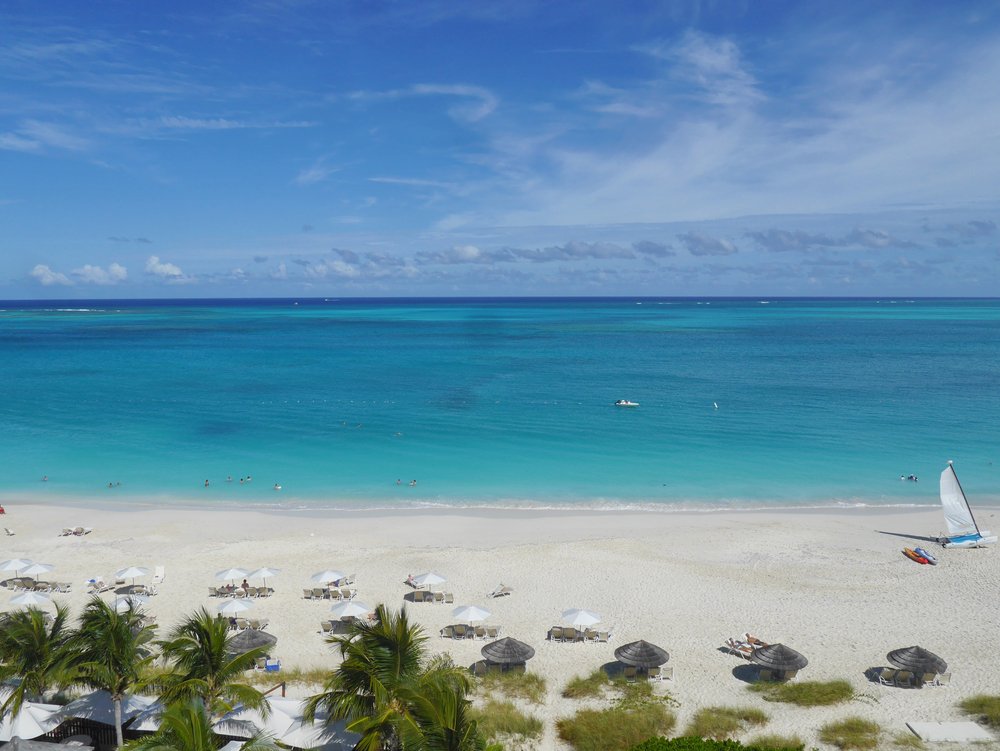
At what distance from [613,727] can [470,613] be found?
638 cm

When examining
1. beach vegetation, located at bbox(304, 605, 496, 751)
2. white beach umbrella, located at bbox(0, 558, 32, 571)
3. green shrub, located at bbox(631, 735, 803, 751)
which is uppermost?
beach vegetation, located at bbox(304, 605, 496, 751)

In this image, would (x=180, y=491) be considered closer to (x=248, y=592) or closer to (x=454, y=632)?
(x=248, y=592)

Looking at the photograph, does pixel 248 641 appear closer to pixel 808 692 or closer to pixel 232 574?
pixel 232 574

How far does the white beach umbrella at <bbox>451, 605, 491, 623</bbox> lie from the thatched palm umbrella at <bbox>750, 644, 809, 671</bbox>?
7398 millimetres

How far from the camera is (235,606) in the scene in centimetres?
1936

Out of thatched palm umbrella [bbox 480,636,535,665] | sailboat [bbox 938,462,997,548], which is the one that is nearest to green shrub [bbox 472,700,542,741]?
thatched palm umbrella [bbox 480,636,535,665]

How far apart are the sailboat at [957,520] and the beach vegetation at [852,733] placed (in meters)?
15.6

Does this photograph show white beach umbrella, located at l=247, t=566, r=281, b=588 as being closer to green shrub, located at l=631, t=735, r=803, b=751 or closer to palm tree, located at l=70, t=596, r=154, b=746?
palm tree, located at l=70, t=596, r=154, b=746

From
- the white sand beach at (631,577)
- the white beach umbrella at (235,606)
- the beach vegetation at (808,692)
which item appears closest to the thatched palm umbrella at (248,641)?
the white sand beach at (631,577)

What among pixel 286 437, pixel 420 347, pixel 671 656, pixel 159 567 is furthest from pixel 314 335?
pixel 671 656

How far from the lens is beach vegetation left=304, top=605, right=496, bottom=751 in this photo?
934cm

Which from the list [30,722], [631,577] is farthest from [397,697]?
[631,577]

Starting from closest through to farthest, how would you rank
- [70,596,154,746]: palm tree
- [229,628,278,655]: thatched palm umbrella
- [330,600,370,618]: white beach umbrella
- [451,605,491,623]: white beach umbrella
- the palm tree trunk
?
1. [70,596,154,746]: palm tree
2. the palm tree trunk
3. [229,628,278,655]: thatched palm umbrella
4. [451,605,491,623]: white beach umbrella
5. [330,600,370,618]: white beach umbrella

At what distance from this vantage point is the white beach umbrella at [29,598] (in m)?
19.6
